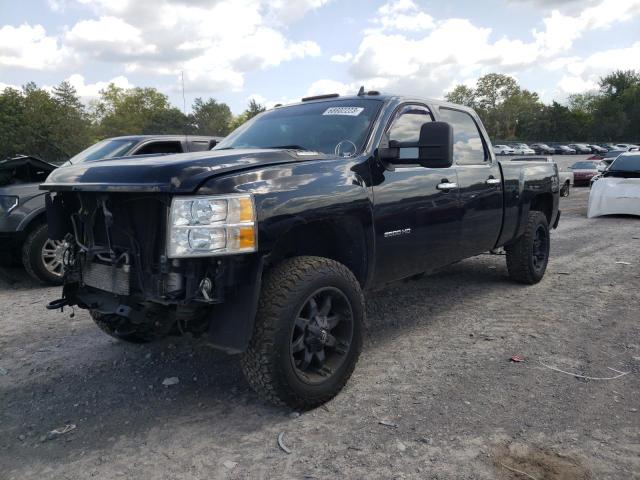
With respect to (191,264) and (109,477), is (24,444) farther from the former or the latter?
(191,264)

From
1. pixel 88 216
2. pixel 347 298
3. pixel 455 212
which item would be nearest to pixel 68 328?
pixel 88 216

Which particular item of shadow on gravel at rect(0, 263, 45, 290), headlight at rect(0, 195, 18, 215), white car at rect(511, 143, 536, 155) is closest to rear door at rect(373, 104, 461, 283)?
headlight at rect(0, 195, 18, 215)

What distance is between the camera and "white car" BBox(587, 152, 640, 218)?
12.1m

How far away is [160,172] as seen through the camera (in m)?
2.78

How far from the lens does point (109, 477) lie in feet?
8.52

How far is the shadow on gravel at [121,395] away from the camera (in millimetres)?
3012

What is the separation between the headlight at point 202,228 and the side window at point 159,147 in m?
5.35

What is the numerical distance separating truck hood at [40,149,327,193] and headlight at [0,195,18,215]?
324 cm

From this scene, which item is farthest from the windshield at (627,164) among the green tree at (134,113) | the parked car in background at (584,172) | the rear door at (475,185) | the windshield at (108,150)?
the green tree at (134,113)

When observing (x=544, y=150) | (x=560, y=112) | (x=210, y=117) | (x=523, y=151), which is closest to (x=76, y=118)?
(x=210, y=117)

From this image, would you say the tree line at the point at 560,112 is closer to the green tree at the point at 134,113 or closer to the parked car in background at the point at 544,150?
the parked car in background at the point at 544,150

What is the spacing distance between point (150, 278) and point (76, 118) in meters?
64.2

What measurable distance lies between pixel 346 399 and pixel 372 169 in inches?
60.0

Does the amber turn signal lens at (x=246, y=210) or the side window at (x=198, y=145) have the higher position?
the side window at (x=198, y=145)
